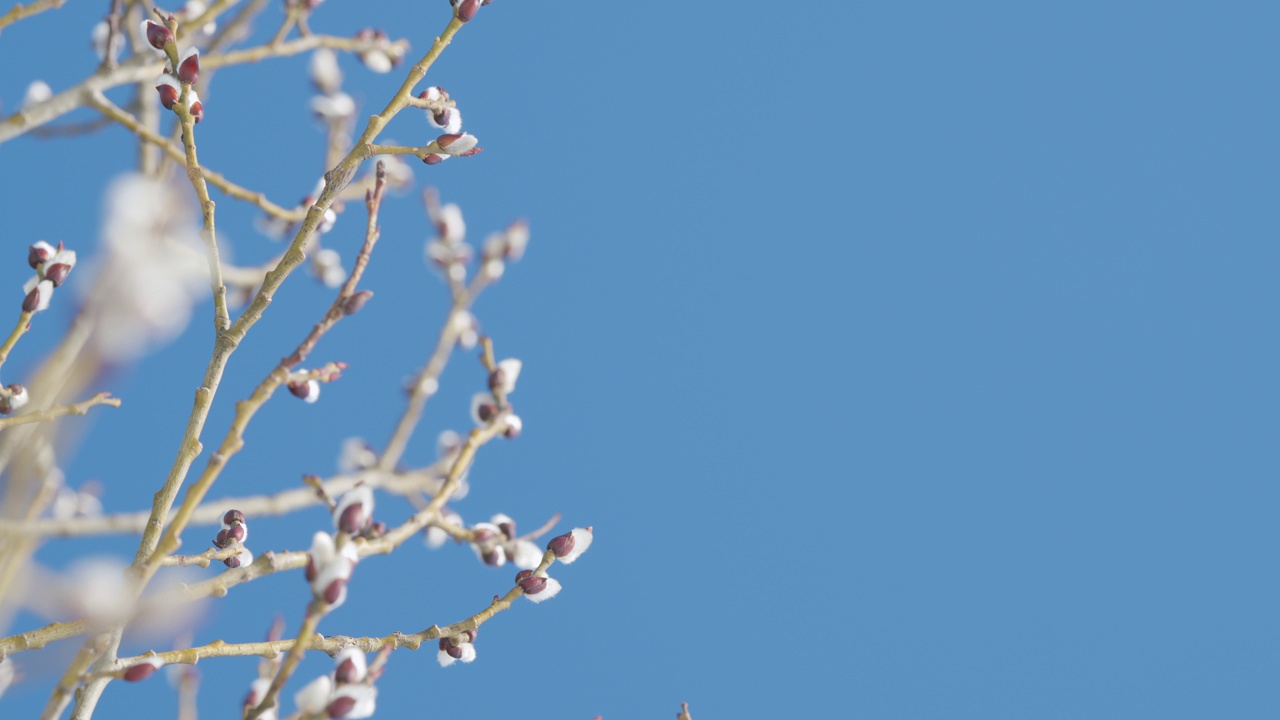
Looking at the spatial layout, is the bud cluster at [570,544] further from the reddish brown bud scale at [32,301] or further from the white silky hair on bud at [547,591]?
the reddish brown bud scale at [32,301]

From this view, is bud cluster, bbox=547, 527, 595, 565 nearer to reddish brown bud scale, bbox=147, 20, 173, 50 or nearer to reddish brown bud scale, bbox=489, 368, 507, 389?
reddish brown bud scale, bbox=489, 368, 507, 389

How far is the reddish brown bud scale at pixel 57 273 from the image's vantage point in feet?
3.48

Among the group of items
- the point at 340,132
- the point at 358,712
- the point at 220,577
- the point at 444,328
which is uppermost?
the point at 340,132

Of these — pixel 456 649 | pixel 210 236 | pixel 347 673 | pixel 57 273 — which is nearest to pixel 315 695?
pixel 347 673

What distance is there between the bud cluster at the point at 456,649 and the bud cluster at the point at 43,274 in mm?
553

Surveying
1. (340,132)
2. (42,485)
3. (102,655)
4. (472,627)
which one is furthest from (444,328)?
(102,655)

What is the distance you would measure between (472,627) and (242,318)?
0.36 meters

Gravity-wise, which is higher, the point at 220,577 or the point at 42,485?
the point at 42,485

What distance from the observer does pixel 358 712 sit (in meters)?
0.69

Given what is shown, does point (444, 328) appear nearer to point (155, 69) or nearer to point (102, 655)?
point (155, 69)

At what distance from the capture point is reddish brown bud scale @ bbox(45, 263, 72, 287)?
1.06m

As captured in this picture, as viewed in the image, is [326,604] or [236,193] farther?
[236,193]

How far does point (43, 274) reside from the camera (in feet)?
3.48

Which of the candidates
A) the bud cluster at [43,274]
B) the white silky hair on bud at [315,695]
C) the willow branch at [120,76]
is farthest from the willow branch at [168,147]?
the white silky hair on bud at [315,695]
